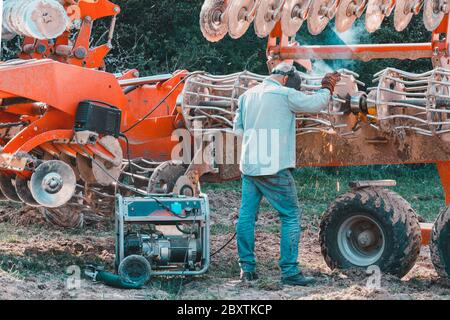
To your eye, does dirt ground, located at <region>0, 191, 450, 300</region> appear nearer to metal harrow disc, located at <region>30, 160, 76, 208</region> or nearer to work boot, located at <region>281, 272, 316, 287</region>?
work boot, located at <region>281, 272, 316, 287</region>

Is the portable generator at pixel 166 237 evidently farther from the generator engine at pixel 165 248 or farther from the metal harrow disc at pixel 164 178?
the metal harrow disc at pixel 164 178

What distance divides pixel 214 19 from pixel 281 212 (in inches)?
108

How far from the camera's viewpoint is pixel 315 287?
8.66 metres

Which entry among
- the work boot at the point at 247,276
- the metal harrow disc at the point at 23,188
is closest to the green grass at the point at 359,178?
the work boot at the point at 247,276

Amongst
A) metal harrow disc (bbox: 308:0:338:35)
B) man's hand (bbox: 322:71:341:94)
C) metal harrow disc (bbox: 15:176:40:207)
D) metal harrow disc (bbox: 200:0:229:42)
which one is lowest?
metal harrow disc (bbox: 15:176:40:207)

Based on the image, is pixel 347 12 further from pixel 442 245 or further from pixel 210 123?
pixel 442 245

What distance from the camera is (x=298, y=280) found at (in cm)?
875

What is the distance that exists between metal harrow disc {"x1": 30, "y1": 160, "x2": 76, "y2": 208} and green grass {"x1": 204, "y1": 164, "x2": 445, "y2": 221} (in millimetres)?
5366

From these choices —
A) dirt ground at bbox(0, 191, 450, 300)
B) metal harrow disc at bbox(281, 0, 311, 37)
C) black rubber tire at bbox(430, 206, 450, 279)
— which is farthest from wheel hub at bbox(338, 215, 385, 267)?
metal harrow disc at bbox(281, 0, 311, 37)

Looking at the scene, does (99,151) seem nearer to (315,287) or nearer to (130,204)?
(130,204)

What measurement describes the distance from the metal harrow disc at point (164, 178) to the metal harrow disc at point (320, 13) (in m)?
2.47

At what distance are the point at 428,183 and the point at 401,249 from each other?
32.3ft

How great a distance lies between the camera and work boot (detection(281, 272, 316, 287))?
8.74 meters

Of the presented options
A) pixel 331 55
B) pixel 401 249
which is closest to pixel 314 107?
pixel 401 249
